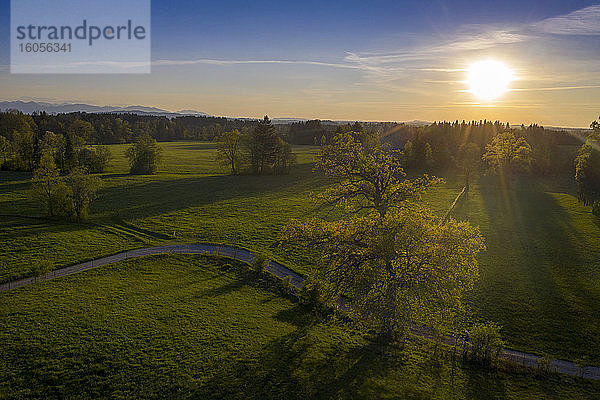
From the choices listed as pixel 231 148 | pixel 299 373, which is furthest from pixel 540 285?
pixel 231 148

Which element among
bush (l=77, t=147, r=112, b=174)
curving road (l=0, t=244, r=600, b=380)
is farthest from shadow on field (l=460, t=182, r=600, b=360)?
bush (l=77, t=147, r=112, b=174)

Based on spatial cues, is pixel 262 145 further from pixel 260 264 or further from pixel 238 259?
pixel 260 264

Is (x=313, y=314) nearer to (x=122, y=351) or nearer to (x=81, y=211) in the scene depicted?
(x=122, y=351)

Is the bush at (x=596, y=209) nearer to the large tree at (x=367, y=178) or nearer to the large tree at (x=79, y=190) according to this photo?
the large tree at (x=367, y=178)

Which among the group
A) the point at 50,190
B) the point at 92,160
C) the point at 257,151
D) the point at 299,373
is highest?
the point at 257,151

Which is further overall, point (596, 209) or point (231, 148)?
point (231, 148)

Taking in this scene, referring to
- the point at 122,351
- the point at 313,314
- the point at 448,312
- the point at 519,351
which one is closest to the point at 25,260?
the point at 122,351
